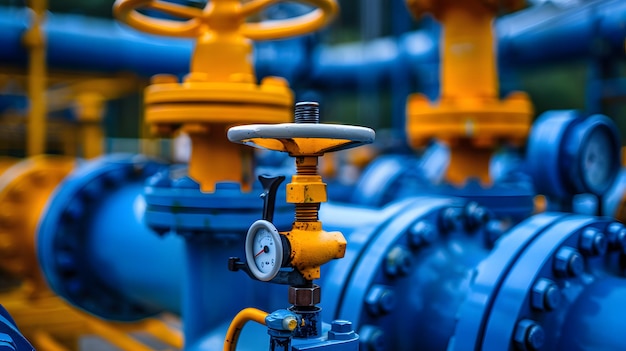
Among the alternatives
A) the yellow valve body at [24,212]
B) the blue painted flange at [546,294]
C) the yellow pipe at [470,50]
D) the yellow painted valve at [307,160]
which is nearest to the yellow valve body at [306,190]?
the yellow painted valve at [307,160]

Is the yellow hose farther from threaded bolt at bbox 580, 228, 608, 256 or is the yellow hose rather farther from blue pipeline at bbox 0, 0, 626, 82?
blue pipeline at bbox 0, 0, 626, 82

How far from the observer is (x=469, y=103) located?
8.04 feet

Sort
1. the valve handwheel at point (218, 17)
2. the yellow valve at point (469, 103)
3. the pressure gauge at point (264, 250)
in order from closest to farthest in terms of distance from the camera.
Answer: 1. the pressure gauge at point (264, 250)
2. the valve handwheel at point (218, 17)
3. the yellow valve at point (469, 103)

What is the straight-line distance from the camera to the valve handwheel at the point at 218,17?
1.71 metres

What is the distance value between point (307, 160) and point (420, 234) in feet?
1.80

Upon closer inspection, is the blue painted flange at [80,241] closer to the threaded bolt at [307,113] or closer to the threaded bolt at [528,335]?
the threaded bolt at [307,113]

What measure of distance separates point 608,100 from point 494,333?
3.72m

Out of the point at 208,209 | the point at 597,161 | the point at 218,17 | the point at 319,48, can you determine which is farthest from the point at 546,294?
the point at 319,48

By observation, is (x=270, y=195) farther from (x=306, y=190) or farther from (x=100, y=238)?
(x=100, y=238)

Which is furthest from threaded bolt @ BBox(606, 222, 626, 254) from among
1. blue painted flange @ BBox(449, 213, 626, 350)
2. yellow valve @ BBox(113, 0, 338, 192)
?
yellow valve @ BBox(113, 0, 338, 192)

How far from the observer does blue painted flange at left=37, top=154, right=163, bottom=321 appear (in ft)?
8.01

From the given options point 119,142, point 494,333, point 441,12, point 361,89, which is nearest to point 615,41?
point 441,12

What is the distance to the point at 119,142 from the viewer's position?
1013 cm

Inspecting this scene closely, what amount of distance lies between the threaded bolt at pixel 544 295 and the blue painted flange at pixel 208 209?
0.68 meters
